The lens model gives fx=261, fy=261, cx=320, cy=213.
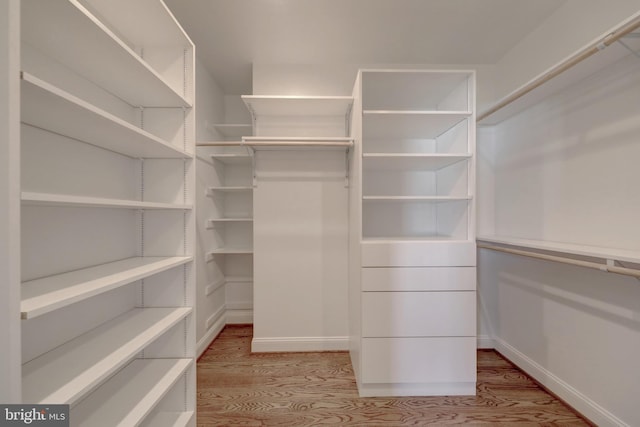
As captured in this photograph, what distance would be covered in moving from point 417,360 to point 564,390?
0.93 m

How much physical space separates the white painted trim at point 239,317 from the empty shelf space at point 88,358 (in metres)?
1.63

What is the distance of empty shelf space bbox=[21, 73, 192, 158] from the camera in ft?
2.33

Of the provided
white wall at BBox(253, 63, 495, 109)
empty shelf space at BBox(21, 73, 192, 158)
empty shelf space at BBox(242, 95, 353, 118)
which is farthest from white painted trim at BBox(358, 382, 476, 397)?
white wall at BBox(253, 63, 495, 109)

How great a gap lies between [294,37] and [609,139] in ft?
6.97

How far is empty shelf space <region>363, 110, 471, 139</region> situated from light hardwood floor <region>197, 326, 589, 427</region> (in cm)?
190

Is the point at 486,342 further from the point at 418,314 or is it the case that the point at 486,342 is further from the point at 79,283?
the point at 79,283

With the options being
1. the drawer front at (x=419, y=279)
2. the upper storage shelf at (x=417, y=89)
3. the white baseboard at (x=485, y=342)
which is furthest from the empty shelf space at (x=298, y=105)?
the white baseboard at (x=485, y=342)

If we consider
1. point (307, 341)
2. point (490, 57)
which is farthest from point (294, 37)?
point (307, 341)

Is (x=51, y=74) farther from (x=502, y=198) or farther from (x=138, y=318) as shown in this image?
(x=502, y=198)

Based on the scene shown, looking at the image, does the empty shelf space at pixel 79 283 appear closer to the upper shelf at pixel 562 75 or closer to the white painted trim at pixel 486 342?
the upper shelf at pixel 562 75

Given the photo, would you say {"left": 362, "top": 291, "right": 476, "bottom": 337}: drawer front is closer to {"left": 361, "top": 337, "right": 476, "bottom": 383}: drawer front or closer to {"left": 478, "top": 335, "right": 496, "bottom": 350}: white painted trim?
{"left": 361, "top": 337, "right": 476, "bottom": 383}: drawer front

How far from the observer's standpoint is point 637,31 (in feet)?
3.66

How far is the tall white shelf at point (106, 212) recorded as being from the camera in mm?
830

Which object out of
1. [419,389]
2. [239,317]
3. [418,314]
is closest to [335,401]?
[419,389]
